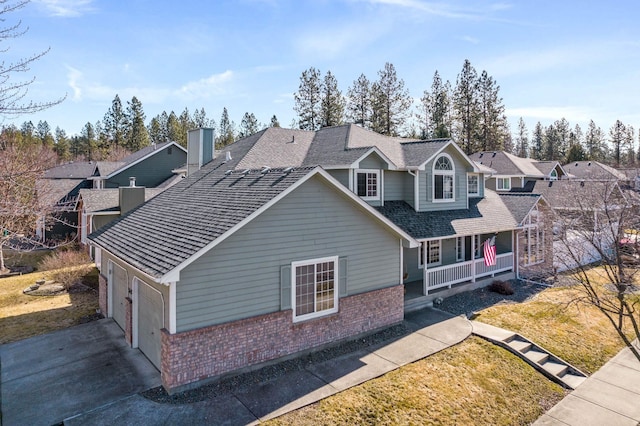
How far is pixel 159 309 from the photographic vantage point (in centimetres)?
927

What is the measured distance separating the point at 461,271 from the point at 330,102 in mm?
36245

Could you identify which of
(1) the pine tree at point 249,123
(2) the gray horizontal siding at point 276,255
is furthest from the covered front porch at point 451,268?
(1) the pine tree at point 249,123

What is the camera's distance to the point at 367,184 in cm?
1681

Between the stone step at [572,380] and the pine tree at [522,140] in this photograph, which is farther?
the pine tree at [522,140]

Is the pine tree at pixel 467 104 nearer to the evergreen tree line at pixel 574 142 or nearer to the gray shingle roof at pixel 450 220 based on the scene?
the evergreen tree line at pixel 574 142

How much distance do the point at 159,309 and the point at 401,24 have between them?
12.6 m

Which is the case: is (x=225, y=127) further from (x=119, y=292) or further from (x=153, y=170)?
(x=119, y=292)

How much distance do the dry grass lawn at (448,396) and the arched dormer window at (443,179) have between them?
9154mm

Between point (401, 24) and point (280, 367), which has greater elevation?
point (401, 24)

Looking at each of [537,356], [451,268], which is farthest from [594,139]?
[537,356]

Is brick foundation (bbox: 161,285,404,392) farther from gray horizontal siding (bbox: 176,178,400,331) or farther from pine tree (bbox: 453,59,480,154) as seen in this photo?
pine tree (bbox: 453,59,480,154)

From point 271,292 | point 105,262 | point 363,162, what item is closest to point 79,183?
point 105,262

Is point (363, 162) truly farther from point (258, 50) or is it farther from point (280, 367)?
point (280, 367)

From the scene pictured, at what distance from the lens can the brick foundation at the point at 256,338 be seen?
852cm
